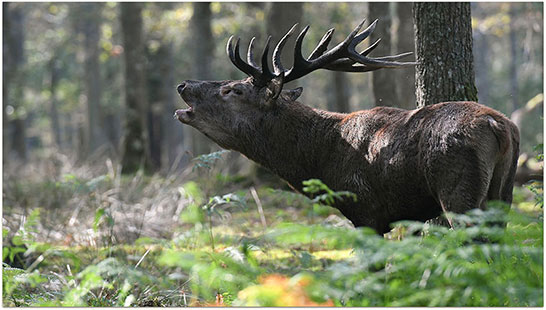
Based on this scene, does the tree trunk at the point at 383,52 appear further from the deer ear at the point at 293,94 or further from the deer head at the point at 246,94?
the deer head at the point at 246,94

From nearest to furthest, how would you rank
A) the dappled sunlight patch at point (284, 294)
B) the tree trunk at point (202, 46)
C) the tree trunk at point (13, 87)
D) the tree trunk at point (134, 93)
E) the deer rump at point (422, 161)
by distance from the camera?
the dappled sunlight patch at point (284, 294) → the deer rump at point (422, 161) → the tree trunk at point (134, 93) → the tree trunk at point (202, 46) → the tree trunk at point (13, 87)

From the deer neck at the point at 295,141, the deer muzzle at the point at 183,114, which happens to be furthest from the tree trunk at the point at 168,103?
the deer neck at the point at 295,141

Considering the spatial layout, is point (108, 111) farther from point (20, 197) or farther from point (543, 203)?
point (543, 203)

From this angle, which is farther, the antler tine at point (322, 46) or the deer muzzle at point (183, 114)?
the deer muzzle at point (183, 114)

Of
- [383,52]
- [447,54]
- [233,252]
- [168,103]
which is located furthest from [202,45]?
[233,252]

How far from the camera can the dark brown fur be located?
4770 mm

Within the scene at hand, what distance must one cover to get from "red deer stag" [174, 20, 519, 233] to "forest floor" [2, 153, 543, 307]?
311mm

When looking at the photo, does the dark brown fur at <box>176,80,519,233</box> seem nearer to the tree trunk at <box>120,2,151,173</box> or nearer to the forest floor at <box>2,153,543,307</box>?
the forest floor at <box>2,153,543,307</box>

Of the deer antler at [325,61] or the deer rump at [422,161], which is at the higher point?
the deer antler at [325,61]

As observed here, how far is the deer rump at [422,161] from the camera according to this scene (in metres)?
4.75

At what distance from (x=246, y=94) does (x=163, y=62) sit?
22.4 metres

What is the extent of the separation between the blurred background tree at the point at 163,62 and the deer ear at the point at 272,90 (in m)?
2.53

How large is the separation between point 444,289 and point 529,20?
19.7 metres

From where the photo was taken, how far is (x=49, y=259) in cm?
794
